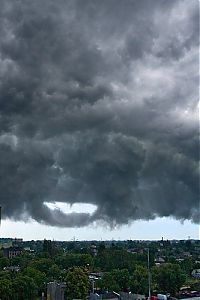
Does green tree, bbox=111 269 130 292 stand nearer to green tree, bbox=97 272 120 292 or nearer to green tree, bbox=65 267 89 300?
green tree, bbox=97 272 120 292

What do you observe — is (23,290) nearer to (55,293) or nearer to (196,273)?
(55,293)

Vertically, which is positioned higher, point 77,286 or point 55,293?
point 55,293

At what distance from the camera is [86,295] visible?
6116 centimetres

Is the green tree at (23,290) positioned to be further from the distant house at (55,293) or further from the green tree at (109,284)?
the green tree at (109,284)

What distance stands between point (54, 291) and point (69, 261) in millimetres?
59418

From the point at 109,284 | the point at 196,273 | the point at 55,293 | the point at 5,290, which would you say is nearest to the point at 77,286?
the point at 55,293

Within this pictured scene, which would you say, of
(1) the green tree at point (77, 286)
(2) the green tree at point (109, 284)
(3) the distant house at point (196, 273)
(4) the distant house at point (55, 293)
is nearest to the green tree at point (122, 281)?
(2) the green tree at point (109, 284)

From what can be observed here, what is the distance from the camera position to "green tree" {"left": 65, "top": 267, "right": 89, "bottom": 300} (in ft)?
198

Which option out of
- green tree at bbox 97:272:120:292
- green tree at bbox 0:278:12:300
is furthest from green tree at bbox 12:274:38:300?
green tree at bbox 97:272:120:292

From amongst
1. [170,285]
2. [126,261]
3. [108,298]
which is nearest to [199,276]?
[126,261]

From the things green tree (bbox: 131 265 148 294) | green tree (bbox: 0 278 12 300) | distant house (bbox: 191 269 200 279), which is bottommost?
distant house (bbox: 191 269 200 279)

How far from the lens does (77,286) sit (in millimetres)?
60844

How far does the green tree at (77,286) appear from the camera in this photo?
60.4 meters

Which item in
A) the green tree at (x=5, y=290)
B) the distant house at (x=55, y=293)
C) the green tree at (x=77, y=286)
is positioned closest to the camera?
the distant house at (x=55, y=293)
